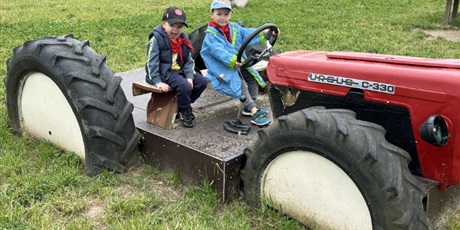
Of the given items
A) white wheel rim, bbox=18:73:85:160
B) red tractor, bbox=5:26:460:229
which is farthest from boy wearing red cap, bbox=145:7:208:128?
white wheel rim, bbox=18:73:85:160

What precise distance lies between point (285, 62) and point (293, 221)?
960 mm

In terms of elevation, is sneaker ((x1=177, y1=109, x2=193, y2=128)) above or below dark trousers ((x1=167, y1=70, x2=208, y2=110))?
below

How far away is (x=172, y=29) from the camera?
3824 millimetres

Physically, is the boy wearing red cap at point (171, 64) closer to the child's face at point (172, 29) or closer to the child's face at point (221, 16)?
the child's face at point (172, 29)

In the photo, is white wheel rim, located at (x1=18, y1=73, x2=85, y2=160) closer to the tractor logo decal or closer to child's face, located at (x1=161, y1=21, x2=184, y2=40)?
child's face, located at (x1=161, y1=21, x2=184, y2=40)

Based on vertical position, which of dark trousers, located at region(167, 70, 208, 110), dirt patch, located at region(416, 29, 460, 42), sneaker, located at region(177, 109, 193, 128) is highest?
dark trousers, located at region(167, 70, 208, 110)

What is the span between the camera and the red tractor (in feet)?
8.08

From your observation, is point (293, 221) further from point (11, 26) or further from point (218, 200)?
point (11, 26)

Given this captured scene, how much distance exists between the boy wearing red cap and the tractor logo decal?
115cm

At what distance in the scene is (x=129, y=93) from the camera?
4.55 m

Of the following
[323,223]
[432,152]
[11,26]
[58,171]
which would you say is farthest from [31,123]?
[11,26]

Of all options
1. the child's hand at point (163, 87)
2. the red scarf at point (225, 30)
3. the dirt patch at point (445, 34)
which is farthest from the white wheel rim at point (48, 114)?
the dirt patch at point (445, 34)

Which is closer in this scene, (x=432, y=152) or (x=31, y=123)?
(x=432, y=152)

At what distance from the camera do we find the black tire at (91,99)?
348 centimetres
